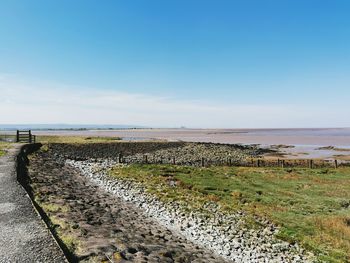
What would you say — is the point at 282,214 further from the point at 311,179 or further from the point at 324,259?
the point at 311,179

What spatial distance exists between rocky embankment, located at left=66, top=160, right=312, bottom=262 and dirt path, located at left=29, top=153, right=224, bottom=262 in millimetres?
900

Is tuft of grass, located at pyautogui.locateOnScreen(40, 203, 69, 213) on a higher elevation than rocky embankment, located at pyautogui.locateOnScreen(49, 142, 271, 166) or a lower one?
higher

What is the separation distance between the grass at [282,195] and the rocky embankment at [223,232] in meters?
0.90

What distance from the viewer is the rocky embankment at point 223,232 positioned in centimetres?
1405

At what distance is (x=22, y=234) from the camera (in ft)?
34.0

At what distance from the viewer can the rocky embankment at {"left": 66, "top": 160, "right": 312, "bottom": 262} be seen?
14.0 meters

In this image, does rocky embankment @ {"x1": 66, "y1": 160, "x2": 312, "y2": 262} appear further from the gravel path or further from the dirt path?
the gravel path

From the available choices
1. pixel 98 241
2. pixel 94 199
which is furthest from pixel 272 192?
pixel 98 241

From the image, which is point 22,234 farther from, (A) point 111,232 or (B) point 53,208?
(B) point 53,208

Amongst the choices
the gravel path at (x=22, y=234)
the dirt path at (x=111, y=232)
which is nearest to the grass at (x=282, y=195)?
the dirt path at (x=111, y=232)

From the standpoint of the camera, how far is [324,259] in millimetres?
13688

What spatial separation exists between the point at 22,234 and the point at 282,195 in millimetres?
20824

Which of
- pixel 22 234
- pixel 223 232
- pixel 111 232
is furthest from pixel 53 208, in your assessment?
pixel 223 232

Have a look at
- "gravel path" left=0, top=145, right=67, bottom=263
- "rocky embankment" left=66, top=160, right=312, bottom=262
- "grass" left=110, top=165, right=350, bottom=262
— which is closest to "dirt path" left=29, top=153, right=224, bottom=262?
"rocky embankment" left=66, top=160, right=312, bottom=262
